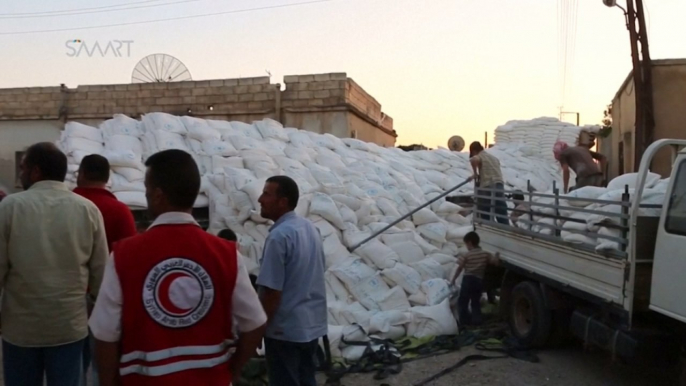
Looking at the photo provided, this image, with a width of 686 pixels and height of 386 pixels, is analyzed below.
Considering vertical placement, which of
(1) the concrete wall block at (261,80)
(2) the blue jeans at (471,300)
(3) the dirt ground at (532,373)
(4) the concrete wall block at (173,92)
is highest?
(1) the concrete wall block at (261,80)

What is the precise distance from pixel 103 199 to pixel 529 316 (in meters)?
3.98

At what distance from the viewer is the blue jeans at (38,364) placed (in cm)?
290

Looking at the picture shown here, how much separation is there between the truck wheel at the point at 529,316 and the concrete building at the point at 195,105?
1287cm

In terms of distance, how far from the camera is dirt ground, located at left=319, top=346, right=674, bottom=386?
513 cm

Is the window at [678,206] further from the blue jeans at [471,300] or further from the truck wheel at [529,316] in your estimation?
the blue jeans at [471,300]

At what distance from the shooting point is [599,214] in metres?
4.64

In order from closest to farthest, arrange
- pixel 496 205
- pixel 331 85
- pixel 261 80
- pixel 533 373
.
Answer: pixel 533 373
pixel 496 205
pixel 331 85
pixel 261 80

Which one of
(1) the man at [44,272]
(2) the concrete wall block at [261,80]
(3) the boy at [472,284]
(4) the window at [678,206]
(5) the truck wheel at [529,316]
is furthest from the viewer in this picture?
(2) the concrete wall block at [261,80]

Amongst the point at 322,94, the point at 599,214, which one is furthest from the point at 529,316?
the point at 322,94

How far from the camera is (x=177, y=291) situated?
6.17ft

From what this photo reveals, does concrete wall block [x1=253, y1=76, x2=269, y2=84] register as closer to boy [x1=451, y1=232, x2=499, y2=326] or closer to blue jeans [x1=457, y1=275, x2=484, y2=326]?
boy [x1=451, y1=232, x2=499, y2=326]

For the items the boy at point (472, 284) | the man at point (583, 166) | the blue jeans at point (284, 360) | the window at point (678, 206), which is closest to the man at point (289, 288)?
the blue jeans at point (284, 360)

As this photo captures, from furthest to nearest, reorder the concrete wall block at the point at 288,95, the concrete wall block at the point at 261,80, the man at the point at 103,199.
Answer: the concrete wall block at the point at 261,80, the concrete wall block at the point at 288,95, the man at the point at 103,199

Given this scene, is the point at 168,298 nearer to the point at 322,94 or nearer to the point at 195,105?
the point at 322,94
